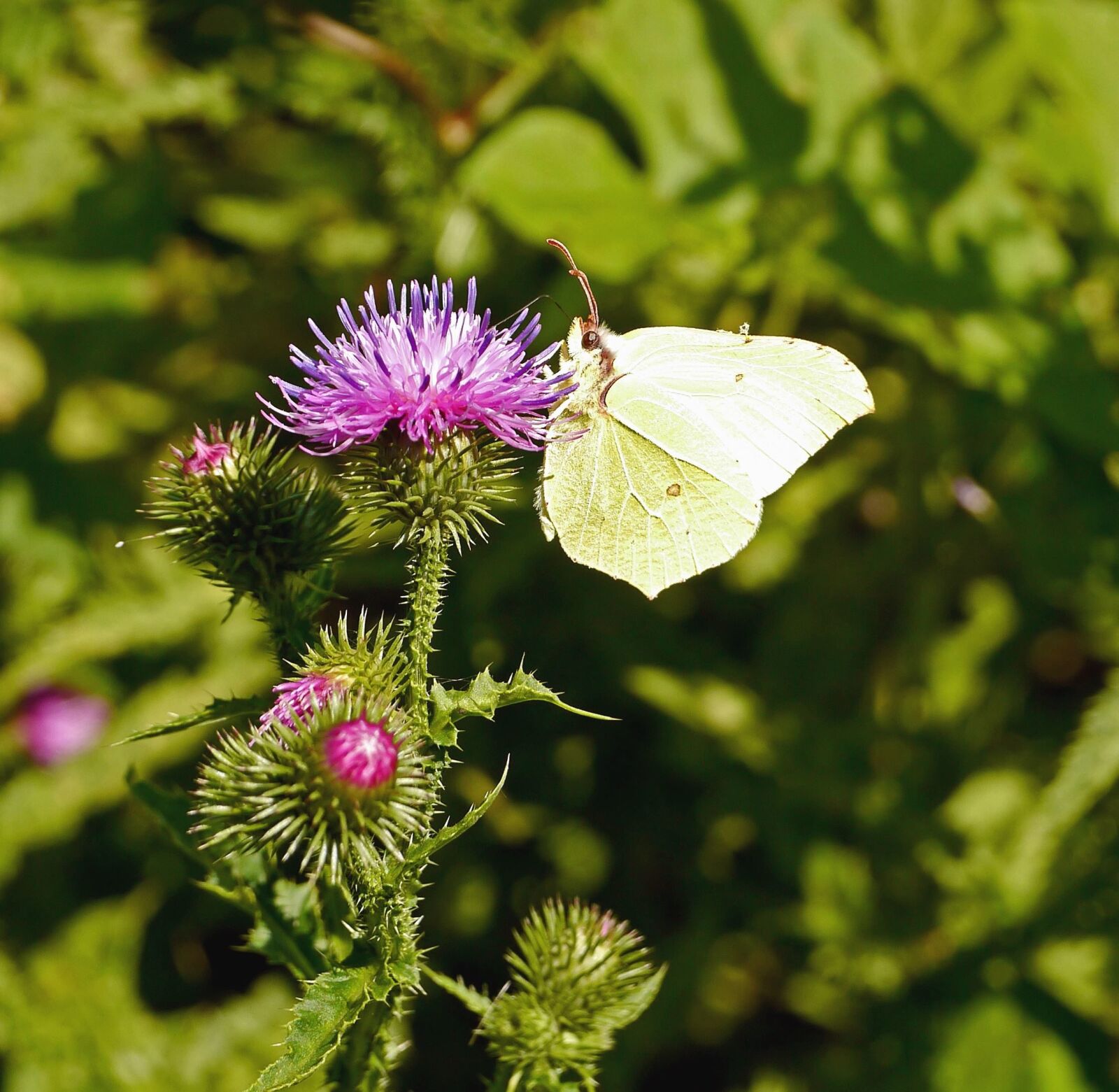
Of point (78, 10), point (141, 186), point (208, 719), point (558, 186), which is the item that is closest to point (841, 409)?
point (558, 186)

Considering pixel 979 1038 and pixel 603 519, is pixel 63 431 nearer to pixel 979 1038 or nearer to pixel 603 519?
pixel 603 519

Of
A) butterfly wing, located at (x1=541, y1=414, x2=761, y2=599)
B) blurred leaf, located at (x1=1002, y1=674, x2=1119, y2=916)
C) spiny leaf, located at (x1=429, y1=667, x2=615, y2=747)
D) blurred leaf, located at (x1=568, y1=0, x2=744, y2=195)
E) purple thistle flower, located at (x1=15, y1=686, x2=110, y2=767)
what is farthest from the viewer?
Answer: purple thistle flower, located at (x1=15, y1=686, x2=110, y2=767)

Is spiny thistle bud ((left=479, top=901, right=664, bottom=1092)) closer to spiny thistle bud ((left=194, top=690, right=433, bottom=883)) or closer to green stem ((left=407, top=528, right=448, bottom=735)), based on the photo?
spiny thistle bud ((left=194, top=690, right=433, bottom=883))

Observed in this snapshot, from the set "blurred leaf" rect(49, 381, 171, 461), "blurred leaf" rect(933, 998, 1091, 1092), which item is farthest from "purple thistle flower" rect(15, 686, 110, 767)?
"blurred leaf" rect(933, 998, 1091, 1092)

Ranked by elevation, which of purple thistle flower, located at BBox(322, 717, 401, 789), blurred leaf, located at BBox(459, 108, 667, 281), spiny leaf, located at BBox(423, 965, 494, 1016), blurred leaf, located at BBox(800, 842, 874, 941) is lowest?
blurred leaf, located at BBox(800, 842, 874, 941)

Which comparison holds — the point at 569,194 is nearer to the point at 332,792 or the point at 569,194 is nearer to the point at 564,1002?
the point at 332,792

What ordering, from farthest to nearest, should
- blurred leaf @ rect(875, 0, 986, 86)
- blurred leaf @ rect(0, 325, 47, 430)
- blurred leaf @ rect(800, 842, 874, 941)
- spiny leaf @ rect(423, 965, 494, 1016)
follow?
blurred leaf @ rect(0, 325, 47, 430)
blurred leaf @ rect(875, 0, 986, 86)
blurred leaf @ rect(800, 842, 874, 941)
spiny leaf @ rect(423, 965, 494, 1016)
